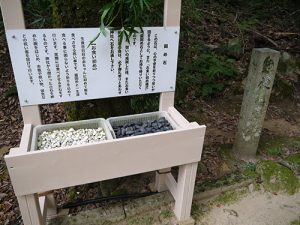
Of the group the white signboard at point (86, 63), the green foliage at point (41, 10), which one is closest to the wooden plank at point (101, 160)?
the white signboard at point (86, 63)

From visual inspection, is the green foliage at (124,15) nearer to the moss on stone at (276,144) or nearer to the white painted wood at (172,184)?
the white painted wood at (172,184)

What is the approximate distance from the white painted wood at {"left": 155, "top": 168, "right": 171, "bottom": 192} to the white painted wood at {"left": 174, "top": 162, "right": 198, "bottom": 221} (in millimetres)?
292

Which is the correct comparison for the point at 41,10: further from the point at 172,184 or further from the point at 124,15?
the point at 172,184

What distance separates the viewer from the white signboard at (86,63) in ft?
5.94

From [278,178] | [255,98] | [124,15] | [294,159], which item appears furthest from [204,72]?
[124,15]

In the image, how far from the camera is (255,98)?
316 centimetres

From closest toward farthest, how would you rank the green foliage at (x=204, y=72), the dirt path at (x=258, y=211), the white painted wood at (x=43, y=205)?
the white painted wood at (x=43, y=205), the dirt path at (x=258, y=211), the green foliage at (x=204, y=72)

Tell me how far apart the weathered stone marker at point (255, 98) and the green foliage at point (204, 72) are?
63.2 inches

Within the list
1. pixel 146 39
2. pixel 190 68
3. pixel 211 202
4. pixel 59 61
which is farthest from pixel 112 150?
pixel 190 68

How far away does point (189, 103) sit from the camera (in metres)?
4.82

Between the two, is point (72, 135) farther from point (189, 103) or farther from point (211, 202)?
point (189, 103)

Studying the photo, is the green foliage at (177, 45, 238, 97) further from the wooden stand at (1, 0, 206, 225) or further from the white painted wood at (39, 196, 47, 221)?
the white painted wood at (39, 196, 47, 221)

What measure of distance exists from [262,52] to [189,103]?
6.59ft

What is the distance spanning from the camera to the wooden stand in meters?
1.73
